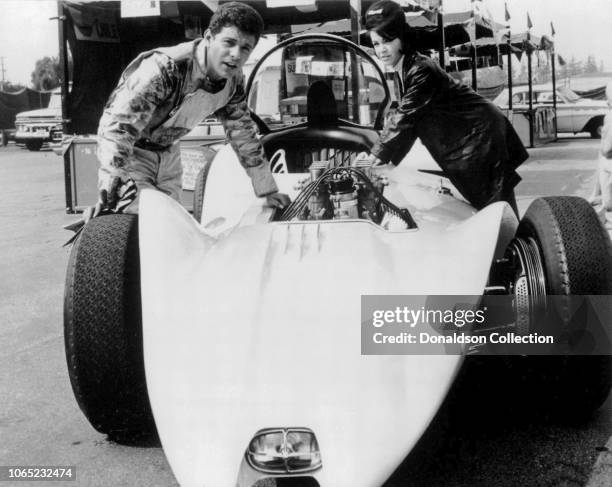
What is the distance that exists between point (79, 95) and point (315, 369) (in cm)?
722

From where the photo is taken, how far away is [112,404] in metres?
2.54

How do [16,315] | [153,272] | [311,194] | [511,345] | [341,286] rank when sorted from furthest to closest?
1. [16,315]
2. [311,194]
3. [511,345]
4. [153,272]
5. [341,286]

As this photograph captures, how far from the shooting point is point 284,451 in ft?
6.26

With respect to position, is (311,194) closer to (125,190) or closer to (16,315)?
(125,190)

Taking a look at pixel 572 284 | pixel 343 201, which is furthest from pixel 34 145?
pixel 572 284

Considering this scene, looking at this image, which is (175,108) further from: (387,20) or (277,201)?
(387,20)

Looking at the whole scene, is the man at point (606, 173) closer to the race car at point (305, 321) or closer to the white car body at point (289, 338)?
the race car at point (305, 321)

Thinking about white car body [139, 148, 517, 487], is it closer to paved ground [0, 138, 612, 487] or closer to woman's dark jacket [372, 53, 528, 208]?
paved ground [0, 138, 612, 487]

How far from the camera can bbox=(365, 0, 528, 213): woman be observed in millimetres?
3775

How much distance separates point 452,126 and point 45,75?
39.2 meters

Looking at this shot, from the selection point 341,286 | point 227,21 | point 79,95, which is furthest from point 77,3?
point 341,286

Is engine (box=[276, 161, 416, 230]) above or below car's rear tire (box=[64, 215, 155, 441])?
above

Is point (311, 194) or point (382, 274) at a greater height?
point (311, 194)

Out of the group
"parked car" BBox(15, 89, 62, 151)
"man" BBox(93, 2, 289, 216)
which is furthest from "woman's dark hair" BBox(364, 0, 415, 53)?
"parked car" BBox(15, 89, 62, 151)
